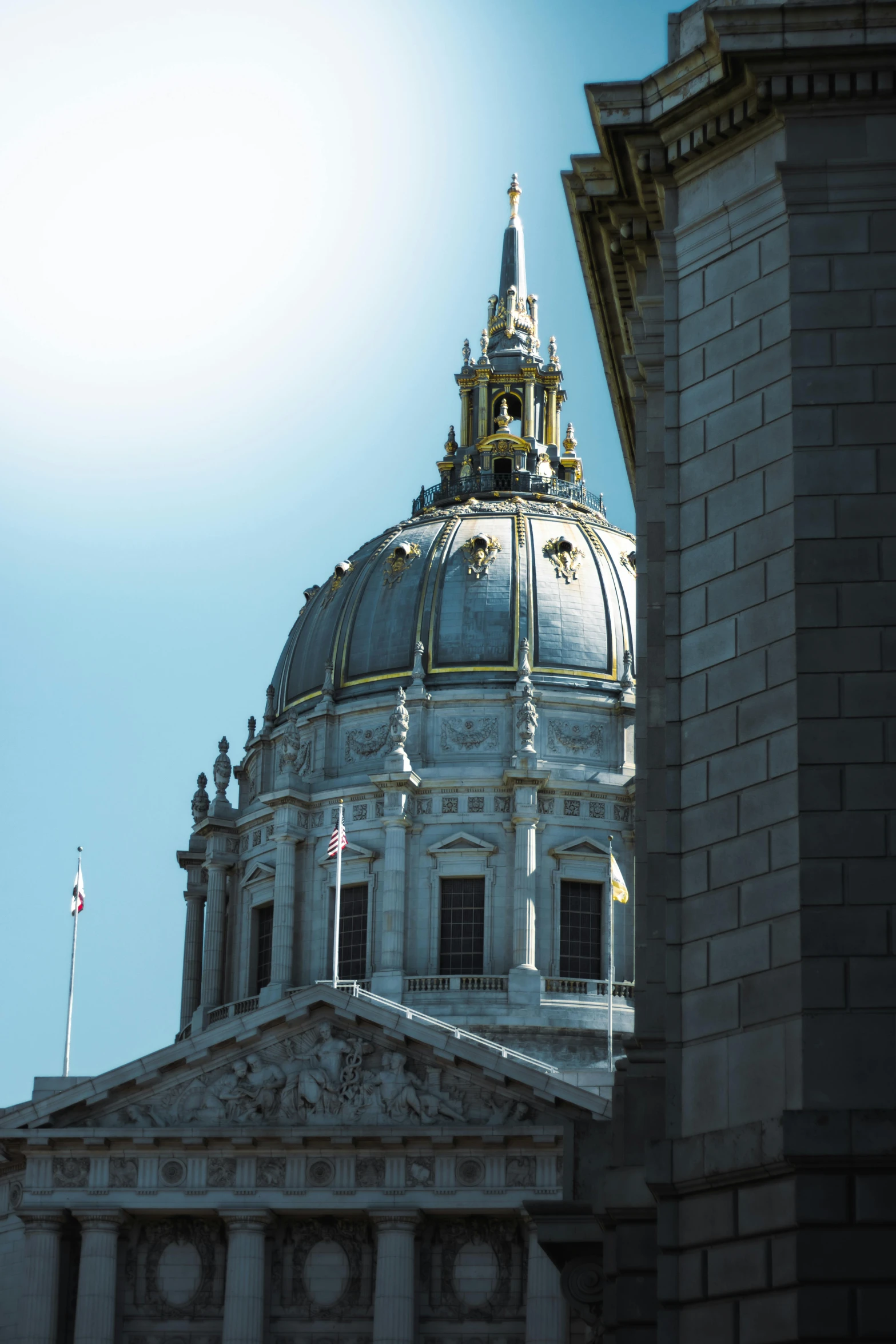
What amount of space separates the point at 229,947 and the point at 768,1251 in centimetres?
7759

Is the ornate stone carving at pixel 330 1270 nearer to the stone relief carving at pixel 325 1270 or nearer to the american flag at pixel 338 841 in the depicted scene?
the stone relief carving at pixel 325 1270

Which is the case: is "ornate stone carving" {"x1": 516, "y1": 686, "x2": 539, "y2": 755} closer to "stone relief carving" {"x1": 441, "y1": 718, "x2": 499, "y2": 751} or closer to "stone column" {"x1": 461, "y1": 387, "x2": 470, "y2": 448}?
"stone relief carving" {"x1": 441, "y1": 718, "x2": 499, "y2": 751}

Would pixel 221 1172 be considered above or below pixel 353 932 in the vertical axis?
below

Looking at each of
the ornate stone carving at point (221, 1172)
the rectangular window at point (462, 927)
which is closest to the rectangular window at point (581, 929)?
the rectangular window at point (462, 927)

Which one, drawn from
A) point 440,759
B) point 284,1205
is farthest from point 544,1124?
point 440,759

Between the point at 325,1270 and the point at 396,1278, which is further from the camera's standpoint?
the point at 325,1270

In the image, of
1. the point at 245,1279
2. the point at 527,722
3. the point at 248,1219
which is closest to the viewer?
the point at 248,1219

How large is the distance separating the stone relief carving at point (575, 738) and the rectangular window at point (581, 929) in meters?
5.59

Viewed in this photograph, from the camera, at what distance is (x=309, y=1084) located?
61719 mm

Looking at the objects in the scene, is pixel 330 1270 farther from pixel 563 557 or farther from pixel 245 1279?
pixel 563 557

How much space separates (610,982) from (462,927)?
1106 centimetres

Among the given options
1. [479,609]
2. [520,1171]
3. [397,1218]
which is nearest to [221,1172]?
[397,1218]

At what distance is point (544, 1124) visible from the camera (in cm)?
5900

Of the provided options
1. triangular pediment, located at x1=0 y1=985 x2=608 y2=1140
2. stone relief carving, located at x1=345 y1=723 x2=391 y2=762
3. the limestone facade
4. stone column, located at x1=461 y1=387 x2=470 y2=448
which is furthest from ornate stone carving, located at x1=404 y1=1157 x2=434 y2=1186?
stone column, located at x1=461 y1=387 x2=470 y2=448
